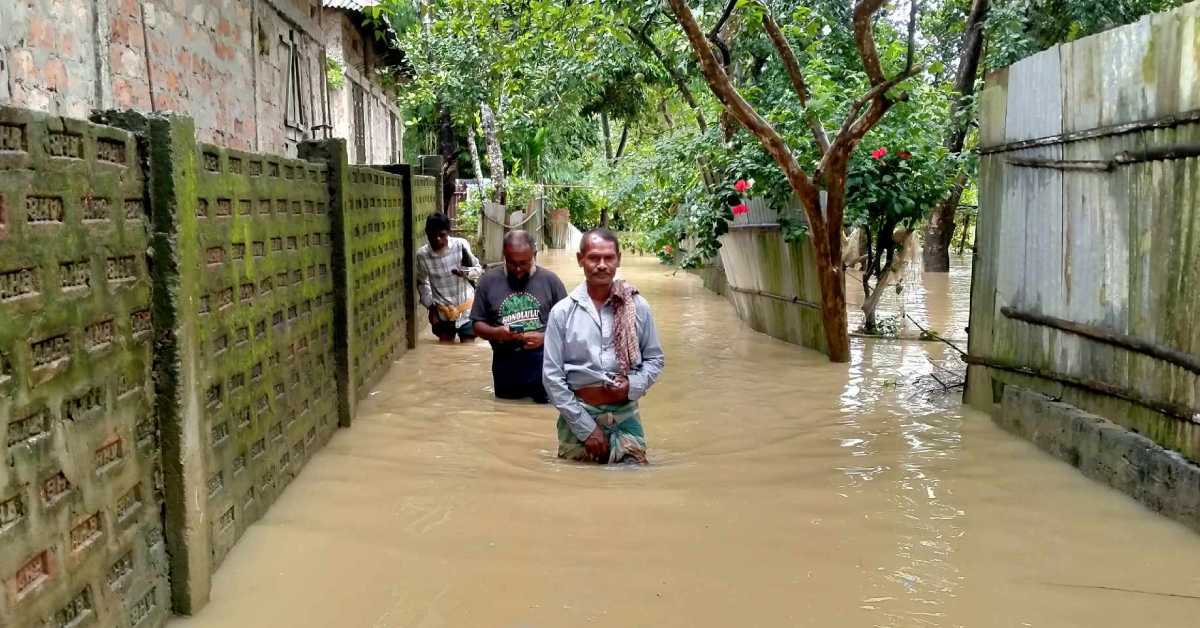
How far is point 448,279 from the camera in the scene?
9.92 meters

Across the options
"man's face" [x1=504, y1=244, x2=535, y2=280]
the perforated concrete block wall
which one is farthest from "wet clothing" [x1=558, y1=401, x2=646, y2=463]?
"man's face" [x1=504, y1=244, x2=535, y2=280]

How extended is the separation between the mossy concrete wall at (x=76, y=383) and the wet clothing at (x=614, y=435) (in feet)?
8.03

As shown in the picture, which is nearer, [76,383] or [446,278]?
[76,383]

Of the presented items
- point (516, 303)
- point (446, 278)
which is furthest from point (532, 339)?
point (446, 278)

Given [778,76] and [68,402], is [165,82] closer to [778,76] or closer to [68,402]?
[68,402]

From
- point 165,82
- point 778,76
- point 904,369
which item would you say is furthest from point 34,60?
point 778,76

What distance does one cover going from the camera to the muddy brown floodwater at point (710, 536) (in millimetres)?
3303

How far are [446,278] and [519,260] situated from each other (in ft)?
10.4

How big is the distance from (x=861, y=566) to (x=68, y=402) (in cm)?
276

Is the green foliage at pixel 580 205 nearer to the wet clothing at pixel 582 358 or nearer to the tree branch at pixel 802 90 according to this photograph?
the tree branch at pixel 802 90

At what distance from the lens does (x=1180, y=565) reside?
12.1 ft

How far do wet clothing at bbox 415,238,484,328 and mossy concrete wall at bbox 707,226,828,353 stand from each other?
3.11m

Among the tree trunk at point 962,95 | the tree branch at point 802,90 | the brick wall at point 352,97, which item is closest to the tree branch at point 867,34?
the tree branch at point 802,90

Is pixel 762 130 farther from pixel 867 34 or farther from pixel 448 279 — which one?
pixel 448 279
